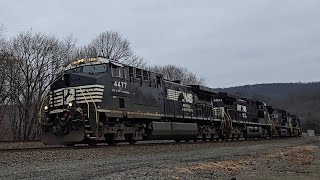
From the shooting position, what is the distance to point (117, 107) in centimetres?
1722

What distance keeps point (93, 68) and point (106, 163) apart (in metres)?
7.35

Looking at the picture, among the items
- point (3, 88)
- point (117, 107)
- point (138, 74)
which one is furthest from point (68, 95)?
point (3, 88)

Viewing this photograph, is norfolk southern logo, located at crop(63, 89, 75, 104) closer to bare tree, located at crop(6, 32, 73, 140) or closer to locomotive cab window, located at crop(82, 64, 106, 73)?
locomotive cab window, located at crop(82, 64, 106, 73)

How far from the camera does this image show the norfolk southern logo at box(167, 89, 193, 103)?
22.8 m

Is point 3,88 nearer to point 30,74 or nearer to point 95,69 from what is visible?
point 30,74

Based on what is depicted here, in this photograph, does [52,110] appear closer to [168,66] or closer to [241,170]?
[241,170]

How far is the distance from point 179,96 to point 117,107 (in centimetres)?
753

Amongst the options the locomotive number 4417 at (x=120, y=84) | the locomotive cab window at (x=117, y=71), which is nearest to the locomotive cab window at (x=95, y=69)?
the locomotive cab window at (x=117, y=71)

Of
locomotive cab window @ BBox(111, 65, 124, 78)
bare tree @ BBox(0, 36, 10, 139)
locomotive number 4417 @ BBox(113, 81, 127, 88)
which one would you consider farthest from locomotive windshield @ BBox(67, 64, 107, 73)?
bare tree @ BBox(0, 36, 10, 139)

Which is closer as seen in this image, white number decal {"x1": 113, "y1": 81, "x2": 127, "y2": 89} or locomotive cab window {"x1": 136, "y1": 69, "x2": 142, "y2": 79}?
white number decal {"x1": 113, "y1": 81, "x2": 127, "y2": 89}

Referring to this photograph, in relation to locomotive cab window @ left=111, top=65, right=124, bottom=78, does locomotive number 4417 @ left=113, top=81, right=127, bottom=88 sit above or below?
below

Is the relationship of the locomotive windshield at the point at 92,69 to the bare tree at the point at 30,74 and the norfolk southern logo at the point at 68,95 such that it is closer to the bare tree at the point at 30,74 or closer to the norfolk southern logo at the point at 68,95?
the norfolk southern logo at the point at 68,95

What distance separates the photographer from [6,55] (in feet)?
122

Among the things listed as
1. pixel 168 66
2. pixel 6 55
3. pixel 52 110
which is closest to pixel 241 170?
pixel 52 110
